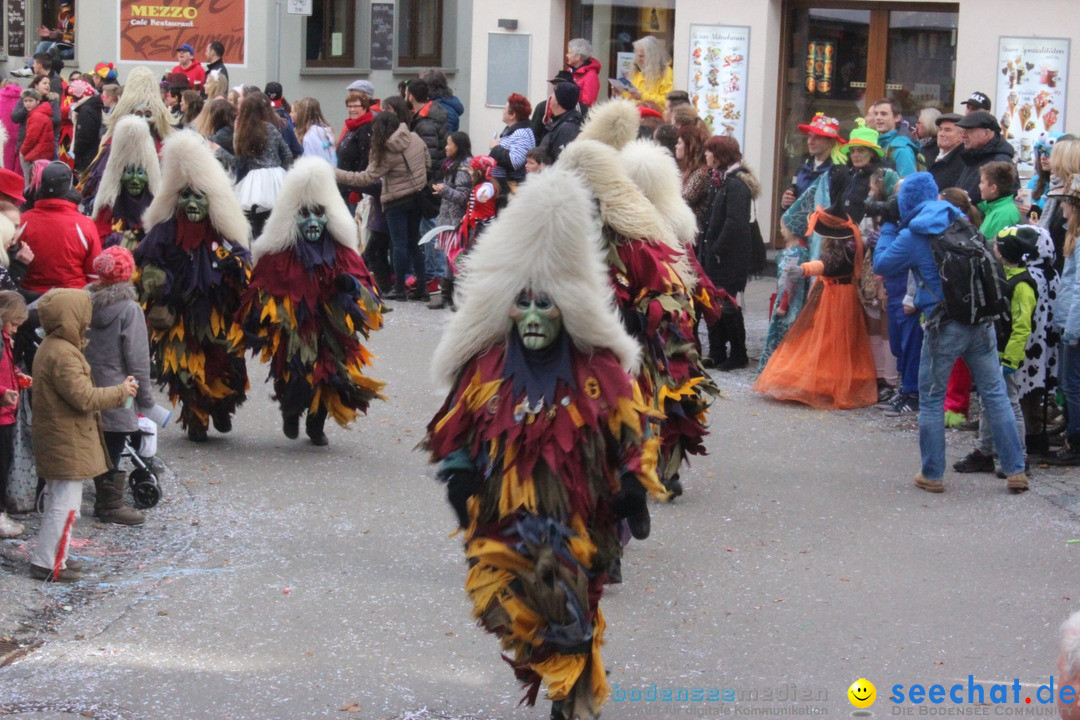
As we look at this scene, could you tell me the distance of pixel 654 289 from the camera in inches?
295

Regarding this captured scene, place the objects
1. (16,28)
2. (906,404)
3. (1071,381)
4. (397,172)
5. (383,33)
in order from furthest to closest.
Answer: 1. (16,28)
2. (383,33)
3. (397,172)
4. (906,404)
5. (1071,381)

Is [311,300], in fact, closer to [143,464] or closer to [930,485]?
[143,464]

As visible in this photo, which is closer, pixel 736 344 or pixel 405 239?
pixel 736 344

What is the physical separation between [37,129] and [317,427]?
31.4ft

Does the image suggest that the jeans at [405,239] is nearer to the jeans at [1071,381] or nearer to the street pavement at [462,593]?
the street pavement at [462,593]

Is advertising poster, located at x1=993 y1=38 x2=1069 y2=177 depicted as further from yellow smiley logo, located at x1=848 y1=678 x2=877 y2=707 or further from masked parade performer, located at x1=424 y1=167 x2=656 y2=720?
masked parade performer, located at x1=424 y1=167 x2=656 y2=720

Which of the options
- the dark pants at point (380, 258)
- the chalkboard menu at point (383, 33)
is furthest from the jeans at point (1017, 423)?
the chalkboard menu at point (383, 33)

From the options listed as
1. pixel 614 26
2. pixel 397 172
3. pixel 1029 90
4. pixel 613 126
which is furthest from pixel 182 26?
pixel 613 126

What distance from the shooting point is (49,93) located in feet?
58.5

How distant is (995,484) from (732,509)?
5.74ft

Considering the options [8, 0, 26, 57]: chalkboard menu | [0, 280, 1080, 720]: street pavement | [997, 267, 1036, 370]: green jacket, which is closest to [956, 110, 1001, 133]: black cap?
[997, 267, 1036, 370]: green jacket

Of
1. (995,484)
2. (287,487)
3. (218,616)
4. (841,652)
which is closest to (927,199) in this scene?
(995,484)

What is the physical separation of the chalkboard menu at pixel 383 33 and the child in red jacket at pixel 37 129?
6666mm

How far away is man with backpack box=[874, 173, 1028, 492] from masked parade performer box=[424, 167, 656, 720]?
3756 millimetres
